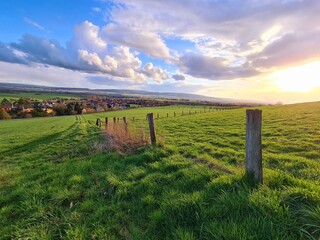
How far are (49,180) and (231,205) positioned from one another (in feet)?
18.7

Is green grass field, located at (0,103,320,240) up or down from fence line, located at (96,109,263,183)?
down

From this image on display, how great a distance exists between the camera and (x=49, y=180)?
22.1 ft

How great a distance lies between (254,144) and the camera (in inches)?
173

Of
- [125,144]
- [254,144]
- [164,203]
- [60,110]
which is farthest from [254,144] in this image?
[60,110]

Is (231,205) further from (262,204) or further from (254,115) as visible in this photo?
(254,115)

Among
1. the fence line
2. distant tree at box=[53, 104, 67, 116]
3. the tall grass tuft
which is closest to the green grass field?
the fence line

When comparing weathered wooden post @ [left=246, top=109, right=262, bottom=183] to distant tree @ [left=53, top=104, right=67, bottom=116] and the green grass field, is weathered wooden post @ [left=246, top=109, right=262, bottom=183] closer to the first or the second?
the green grass field

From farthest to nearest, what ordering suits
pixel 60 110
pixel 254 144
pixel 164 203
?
Answer: 1. pixel 60 110
2. pixel 254 144
3. pixel 164 203

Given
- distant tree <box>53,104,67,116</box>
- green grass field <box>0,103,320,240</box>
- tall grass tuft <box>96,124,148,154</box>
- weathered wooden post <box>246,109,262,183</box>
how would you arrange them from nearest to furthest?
green grass field <box>0,103,320,240</box>, weathered wooden post <box>246,109,262,183</box>, tall grass tuft <box>96,124,148,154</box>, distant tree <box>53,104,67,116</box>

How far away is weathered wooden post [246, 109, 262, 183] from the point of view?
14.0 feet

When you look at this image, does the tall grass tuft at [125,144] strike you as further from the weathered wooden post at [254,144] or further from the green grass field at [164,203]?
the weathered wooden post at [254,144]

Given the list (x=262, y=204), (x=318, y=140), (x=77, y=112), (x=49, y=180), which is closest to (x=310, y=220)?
(x=262, y=204)

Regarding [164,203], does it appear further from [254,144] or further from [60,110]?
[60,110]

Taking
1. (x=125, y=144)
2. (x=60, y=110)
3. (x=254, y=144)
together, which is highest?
(x=254, y=144)
